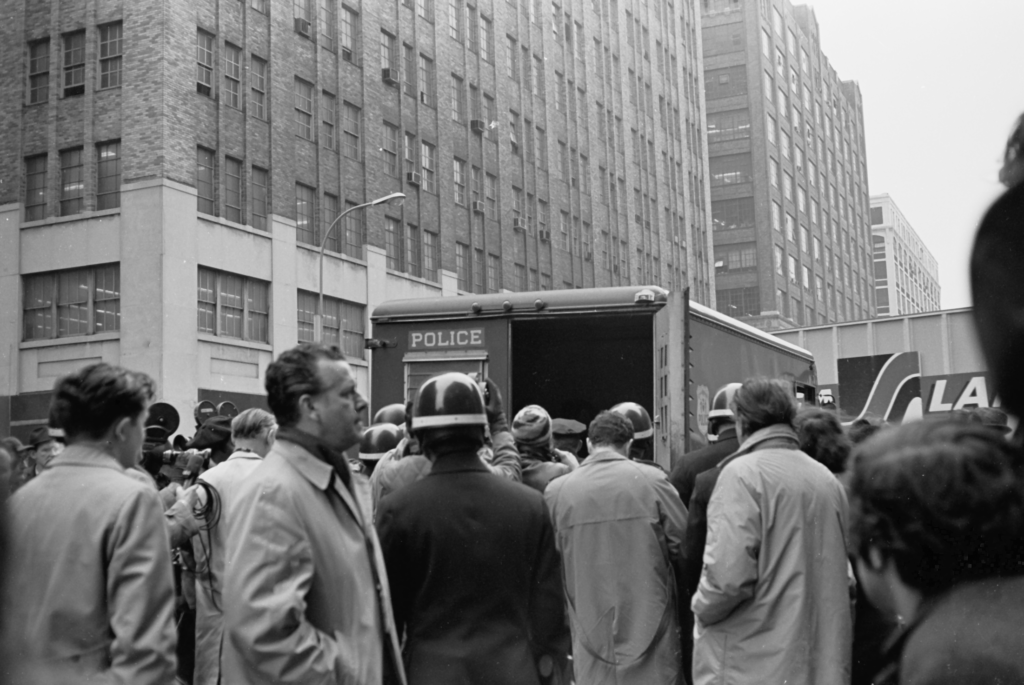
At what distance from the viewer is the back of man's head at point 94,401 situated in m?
3.68

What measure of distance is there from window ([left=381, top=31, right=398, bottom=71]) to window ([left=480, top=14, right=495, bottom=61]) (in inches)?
252

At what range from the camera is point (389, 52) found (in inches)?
1551

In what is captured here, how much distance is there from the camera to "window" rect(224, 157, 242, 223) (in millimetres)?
30844

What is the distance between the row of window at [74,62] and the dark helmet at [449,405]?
1098 inches

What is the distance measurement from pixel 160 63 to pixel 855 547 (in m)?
29.6

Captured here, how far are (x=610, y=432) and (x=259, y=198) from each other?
27.7 m

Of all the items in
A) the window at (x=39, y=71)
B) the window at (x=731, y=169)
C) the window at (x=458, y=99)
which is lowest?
the window at (x=39, y=71)

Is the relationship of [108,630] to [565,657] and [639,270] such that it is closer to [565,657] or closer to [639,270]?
[565,657]

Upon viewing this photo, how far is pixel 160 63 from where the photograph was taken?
1135 inches

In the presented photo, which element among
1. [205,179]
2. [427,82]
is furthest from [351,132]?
[205,179]

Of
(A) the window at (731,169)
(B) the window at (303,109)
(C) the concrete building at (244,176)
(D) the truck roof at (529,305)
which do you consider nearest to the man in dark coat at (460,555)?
(D) the truck roof at (529,305)

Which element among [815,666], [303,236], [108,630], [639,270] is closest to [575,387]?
[815,666]

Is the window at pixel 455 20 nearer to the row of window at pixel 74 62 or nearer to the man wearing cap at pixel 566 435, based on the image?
the row of window at pixel 74 62

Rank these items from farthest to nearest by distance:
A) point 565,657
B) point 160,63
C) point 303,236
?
point 303,236 → point 160,63 → point 565,657
